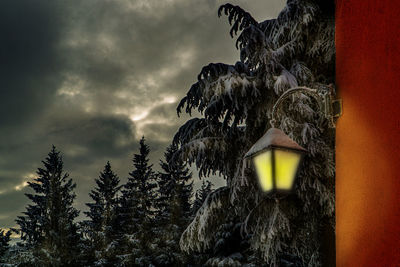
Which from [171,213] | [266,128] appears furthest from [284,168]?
[171,213]

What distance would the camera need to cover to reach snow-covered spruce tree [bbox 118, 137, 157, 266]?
99.9 feet

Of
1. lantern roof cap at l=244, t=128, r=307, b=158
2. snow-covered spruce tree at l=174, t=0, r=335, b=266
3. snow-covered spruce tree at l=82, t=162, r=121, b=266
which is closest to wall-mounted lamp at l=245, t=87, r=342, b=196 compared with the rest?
lantern roof cap at l=244, t=128, r=307, b=158

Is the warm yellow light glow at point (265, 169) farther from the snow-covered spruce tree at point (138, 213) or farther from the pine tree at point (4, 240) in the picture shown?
the pine tree at point (4, 240)

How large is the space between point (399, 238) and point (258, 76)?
6.98 m

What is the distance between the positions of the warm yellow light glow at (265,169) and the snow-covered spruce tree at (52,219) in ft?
105

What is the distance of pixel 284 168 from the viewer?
3.75m

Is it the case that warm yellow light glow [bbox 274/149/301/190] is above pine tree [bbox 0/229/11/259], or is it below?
above

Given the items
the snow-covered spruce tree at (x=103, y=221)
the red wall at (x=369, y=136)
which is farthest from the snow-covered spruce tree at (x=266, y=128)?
the snow-covered spruce tree at (x=103, y=221)

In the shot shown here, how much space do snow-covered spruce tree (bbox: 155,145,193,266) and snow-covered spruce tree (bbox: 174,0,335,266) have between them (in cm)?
1663

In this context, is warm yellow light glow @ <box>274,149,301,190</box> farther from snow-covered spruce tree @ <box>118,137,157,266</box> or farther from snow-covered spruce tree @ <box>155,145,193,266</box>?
snow-covered spruce tree @ <box>118,137,157,266</box>

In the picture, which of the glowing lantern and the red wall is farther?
the glowing lantern

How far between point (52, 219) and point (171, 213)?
393 inches

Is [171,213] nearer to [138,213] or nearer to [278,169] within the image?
[138,213]

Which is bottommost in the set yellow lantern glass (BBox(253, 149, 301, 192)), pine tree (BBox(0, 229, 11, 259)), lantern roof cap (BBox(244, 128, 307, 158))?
pine tree (BBox(0, 229, 11, 259))
